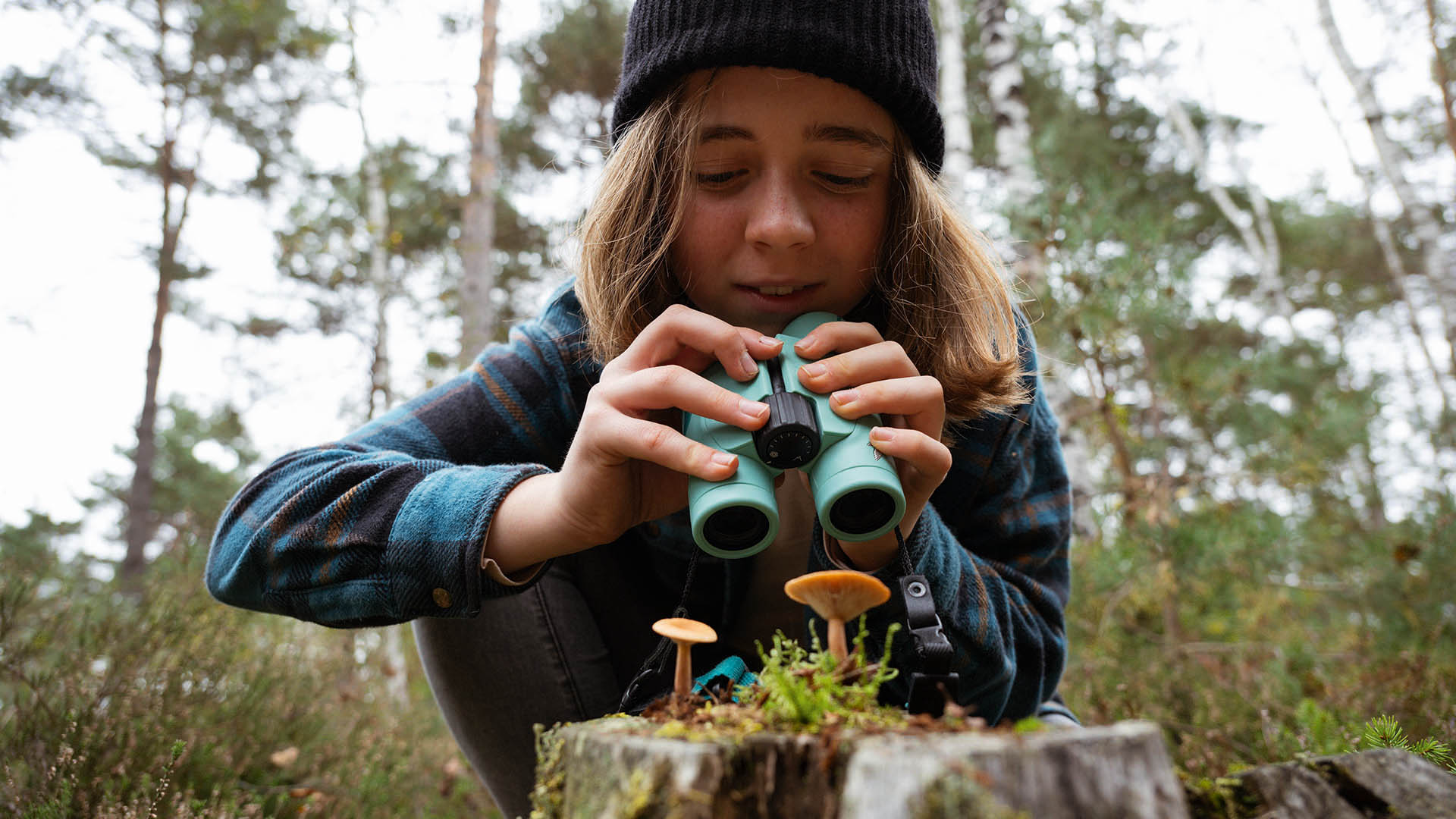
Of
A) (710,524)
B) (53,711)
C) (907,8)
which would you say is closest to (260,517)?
(710,524)

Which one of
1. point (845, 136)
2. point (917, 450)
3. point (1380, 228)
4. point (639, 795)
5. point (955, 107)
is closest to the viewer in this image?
point (639, 795)

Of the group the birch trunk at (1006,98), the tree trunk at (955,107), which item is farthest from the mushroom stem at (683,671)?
the birch trunk at (1006,98)

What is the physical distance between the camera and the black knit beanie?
154cm

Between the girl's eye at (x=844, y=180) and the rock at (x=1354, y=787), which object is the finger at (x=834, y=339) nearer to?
the girl's eye at (x=844, y=180)

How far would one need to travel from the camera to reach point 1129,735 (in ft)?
2.29

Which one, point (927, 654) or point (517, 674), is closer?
point (927, 654)

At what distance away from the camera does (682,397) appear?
1254 millimetres

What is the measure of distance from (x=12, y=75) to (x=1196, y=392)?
13.8 metres

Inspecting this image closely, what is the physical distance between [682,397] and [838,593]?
0.41 metres

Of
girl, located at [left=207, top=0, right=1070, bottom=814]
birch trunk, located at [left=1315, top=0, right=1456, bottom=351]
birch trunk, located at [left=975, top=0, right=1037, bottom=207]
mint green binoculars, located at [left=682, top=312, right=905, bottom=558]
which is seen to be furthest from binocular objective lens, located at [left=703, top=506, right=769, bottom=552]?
birch trunk, located at [left=1315, top=0, right=1456, bottom=351]

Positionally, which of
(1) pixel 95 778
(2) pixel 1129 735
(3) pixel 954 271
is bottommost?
(1) pixel 95 778

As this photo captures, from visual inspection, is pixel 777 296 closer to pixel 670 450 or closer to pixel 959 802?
pixel 670 450

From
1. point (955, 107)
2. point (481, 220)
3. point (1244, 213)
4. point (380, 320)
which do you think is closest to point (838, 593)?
point (481, 220)

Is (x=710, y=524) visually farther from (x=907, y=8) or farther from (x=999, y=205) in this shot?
(x=999, y=205)
